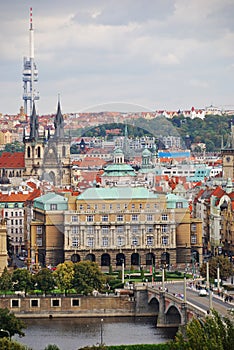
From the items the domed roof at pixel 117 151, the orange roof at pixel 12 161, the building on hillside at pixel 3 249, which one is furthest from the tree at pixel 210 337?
the orange roof at pixel 12 161

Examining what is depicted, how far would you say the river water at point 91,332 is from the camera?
68938mm

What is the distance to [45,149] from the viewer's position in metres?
147

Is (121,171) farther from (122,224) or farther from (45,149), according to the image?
(45,149)

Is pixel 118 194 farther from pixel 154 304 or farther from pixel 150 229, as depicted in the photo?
pixel 154 304

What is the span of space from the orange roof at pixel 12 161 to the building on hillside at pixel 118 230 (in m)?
63.3

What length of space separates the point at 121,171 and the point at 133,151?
7.29 ft

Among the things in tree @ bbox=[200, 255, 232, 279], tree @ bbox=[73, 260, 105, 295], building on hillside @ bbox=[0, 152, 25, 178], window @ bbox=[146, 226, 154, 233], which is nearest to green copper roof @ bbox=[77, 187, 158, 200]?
window @ bbox=[146, 226, 154, 233]

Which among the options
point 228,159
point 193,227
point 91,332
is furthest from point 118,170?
point 228,159

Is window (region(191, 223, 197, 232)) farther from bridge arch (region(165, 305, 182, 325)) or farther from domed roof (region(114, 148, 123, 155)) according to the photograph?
bridge arch (region(165, 305, 182, 325))

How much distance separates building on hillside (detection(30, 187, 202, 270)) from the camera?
9119 centimetres

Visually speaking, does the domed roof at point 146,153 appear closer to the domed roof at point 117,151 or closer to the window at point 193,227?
the domed roof at point 117,151

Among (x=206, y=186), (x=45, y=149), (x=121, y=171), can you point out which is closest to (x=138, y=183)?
(x=121, y=171)

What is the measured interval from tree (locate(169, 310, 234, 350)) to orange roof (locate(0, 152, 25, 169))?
99.6m

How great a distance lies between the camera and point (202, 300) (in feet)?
238
